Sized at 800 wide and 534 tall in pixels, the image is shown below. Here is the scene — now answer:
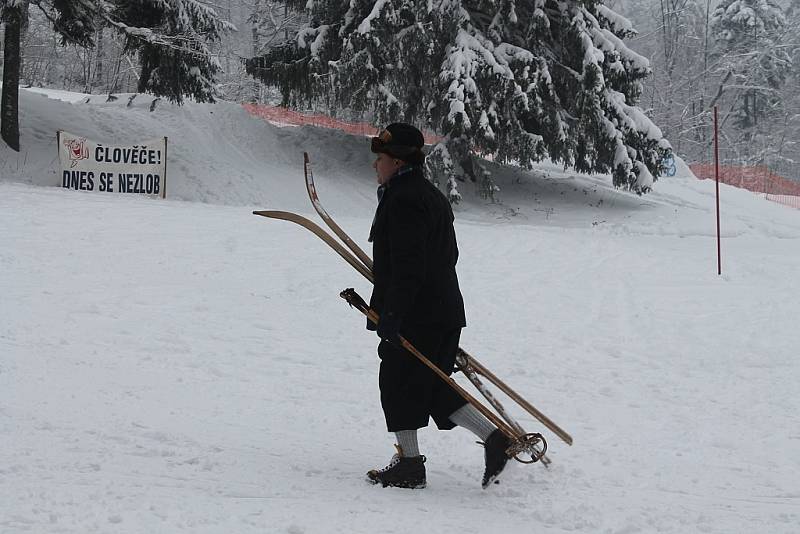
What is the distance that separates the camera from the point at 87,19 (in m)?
16.1

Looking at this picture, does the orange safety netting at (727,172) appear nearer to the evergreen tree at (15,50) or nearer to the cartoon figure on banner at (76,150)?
the evergreen tree at (15,50)

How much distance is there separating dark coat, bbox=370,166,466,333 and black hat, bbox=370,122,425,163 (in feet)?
0.26

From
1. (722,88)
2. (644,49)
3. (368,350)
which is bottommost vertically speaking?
(368,350)

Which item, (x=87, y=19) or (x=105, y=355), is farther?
(x=87, y=19)

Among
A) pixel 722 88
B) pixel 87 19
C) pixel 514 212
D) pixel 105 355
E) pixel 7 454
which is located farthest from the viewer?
pixel 722 88

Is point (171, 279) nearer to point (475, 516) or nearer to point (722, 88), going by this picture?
point (475, 516)

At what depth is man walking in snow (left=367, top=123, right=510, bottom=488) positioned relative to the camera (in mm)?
3697

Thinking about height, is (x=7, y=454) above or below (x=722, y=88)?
below

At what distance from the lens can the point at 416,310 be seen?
12.6ft

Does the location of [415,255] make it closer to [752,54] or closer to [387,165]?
[387,165]

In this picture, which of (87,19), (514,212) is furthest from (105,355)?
(514,212)

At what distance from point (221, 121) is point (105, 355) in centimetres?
1475

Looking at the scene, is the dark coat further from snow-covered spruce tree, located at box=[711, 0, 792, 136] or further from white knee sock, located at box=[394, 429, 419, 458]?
snow-covered spruce tree, located at box=[711, 0, 792, 136]

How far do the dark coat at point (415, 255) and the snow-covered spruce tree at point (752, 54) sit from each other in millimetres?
41059
